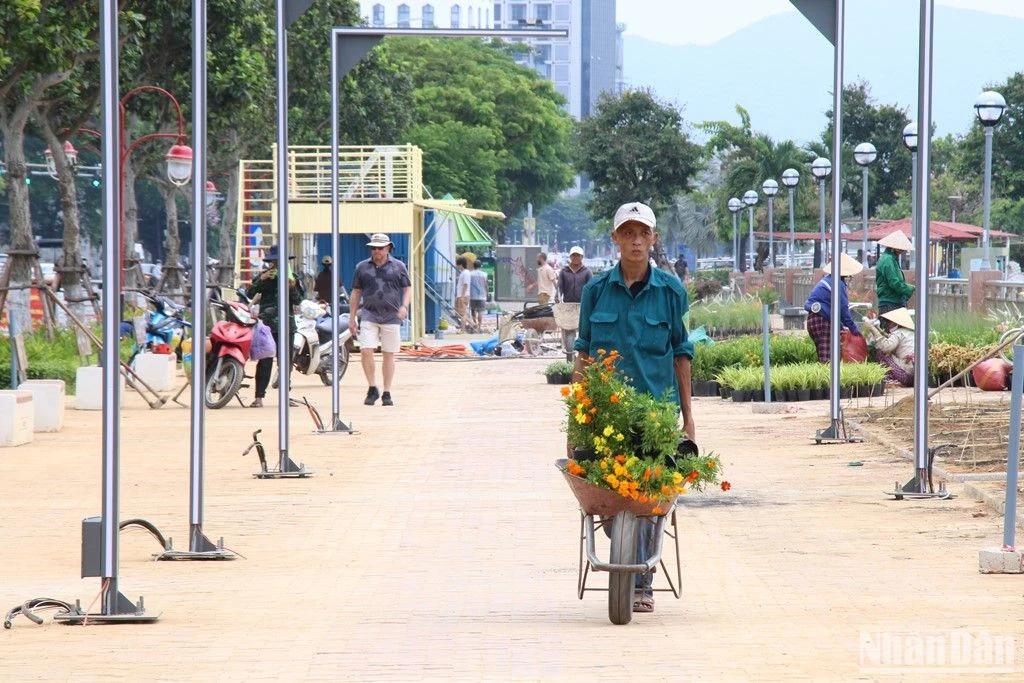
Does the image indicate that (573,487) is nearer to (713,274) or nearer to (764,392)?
(764,392)

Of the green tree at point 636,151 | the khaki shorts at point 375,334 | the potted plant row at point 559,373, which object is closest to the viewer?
the khaki shorts at point 375,334

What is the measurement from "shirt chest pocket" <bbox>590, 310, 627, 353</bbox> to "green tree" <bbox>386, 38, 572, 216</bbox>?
56023 mm

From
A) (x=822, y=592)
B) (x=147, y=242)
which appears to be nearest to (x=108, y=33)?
(x=822, y=592)

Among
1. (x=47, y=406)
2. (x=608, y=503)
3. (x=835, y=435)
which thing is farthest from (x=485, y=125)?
(x=608, y=503)

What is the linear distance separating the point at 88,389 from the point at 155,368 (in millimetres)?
2192

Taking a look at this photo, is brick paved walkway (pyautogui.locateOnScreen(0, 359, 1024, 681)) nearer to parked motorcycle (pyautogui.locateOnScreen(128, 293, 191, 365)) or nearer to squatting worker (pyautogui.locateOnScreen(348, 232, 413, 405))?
squatting worker (pyautogui.locateOnScreen(348, 232, 413, 405))

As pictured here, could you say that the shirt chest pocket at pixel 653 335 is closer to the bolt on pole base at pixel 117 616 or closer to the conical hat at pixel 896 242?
the bolt on pole base at pixel 117 616

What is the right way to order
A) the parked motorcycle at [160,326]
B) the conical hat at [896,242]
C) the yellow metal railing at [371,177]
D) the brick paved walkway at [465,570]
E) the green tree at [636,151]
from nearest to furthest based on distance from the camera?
the brick paved walkway at [465,570] < the conical hat at [896,242] < the parked motorcycle at [160,326] < the yellow metal railing at [371,177] < the green tree at [636,151]

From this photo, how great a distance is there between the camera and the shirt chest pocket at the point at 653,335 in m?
7.79

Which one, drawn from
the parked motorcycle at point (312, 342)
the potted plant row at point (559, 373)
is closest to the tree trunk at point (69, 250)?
the parked motorcycle at point (312, 342)

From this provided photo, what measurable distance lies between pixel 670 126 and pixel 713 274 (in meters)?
6.46

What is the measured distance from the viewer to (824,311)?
2023 cm

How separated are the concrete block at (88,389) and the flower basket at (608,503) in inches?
543

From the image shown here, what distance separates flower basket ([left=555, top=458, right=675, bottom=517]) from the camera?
7.38 meters
